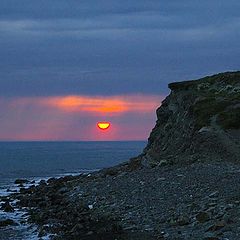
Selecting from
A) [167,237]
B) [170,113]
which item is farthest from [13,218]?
[170,113]

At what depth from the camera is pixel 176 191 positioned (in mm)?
29469

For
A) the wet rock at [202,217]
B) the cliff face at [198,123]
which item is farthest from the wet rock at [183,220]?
the cliff face at [198,123]

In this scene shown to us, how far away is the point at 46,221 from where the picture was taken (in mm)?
29516

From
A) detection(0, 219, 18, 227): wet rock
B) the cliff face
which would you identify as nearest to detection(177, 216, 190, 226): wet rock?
detection(0, 219, 18, 227): wet rock

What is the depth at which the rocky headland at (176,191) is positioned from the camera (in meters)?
23.1

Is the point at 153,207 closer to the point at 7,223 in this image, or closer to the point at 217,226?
the point at 217,226

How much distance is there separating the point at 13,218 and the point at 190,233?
46.4 ft

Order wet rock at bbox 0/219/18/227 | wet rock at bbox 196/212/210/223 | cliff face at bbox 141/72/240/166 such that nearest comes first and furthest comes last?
wet rock at bbox 196/212/210/223 < wet rock at bbox 0/219/18/227 < cliff face at bbox 141/72/240/166

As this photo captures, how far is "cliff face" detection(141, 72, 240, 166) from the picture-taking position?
140ft

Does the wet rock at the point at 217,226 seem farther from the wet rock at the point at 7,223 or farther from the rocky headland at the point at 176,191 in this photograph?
the wet rock at the point at 7,223

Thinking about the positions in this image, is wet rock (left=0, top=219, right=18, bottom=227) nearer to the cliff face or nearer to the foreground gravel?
the foreground gravel

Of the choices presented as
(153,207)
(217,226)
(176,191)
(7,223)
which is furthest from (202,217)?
(7,223)

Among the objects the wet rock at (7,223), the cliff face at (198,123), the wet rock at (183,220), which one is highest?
the cliff face at (198,123)

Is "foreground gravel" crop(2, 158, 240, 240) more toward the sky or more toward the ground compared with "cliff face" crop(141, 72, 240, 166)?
more toward the ground
